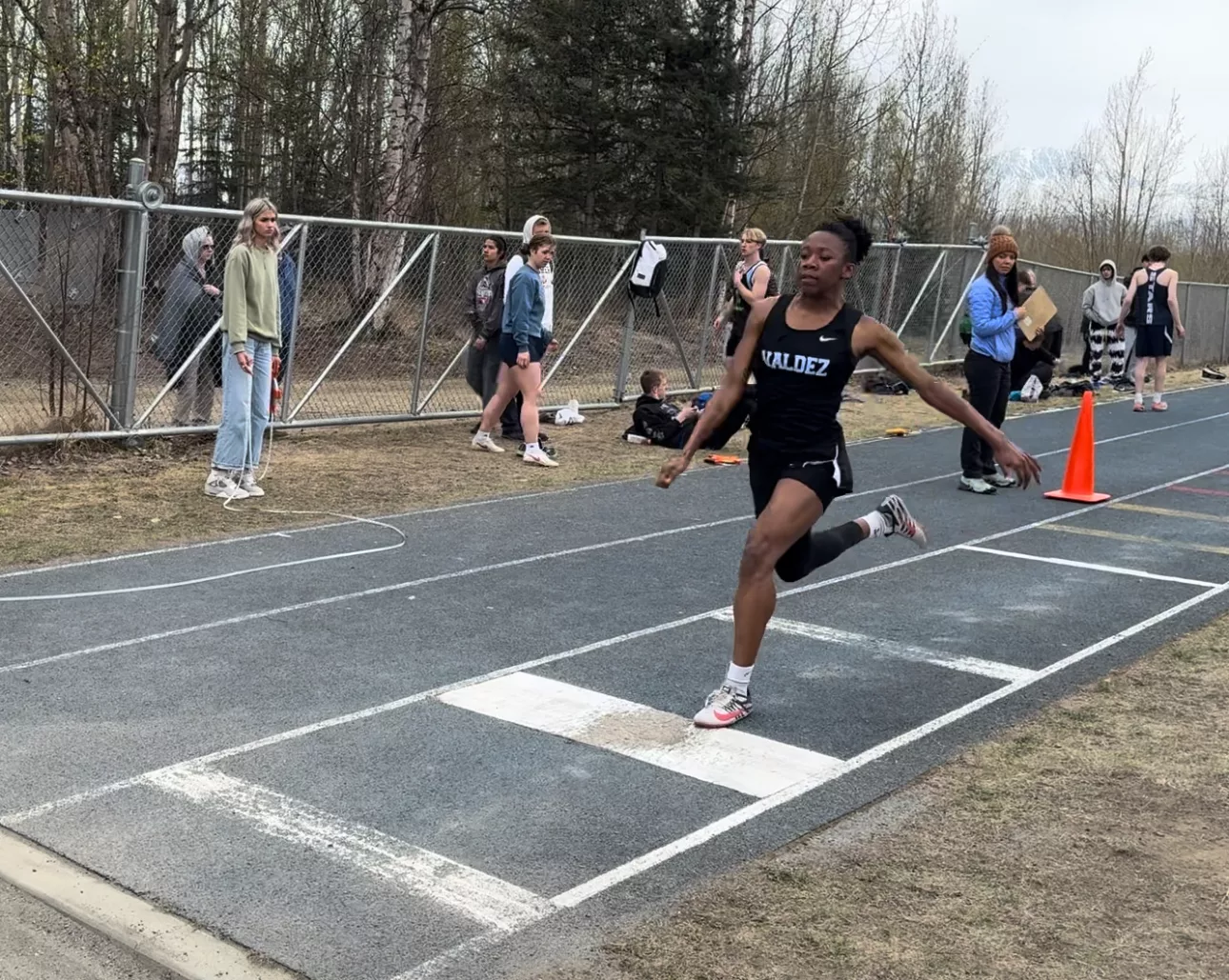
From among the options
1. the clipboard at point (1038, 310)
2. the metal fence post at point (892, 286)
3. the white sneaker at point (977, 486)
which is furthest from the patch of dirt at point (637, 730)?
the metal fence post at point (892, 286)

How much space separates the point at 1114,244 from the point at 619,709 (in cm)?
3787

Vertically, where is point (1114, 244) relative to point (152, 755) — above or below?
above

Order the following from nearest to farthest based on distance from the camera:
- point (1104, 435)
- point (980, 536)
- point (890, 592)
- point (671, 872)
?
1. point (671, 872)
2. point (890, 592)
3. point (980, 536)
4. point (1104, 435)

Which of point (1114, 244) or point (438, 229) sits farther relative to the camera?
point (1114, 244)

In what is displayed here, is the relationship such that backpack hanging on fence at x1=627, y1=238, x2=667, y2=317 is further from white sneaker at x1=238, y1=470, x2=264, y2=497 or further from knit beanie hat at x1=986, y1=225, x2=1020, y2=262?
white sneaker at x1=238, y1=470, x2=264, y2=497

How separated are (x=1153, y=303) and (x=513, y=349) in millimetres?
9392

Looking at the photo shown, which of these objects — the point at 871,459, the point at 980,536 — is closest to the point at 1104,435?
the point at 871,459

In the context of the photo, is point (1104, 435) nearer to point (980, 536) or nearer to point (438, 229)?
point (980, 536)

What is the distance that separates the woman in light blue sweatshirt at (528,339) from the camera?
12078mm

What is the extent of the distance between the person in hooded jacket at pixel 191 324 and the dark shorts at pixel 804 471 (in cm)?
699

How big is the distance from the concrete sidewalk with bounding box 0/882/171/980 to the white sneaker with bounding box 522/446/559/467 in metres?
8.69

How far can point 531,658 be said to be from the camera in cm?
634

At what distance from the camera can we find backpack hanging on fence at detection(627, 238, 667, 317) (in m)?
15.7

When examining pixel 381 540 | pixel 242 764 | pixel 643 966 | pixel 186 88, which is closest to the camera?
pixel 643 966
